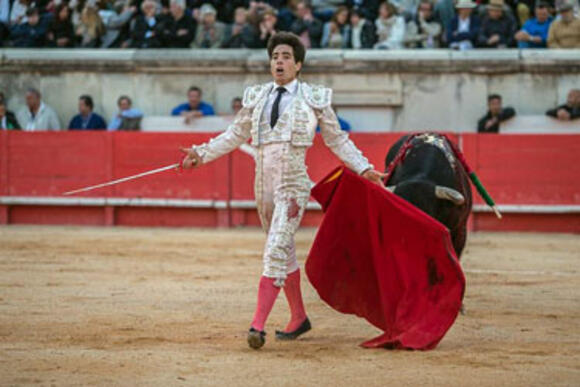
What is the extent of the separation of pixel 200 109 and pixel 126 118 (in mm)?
870

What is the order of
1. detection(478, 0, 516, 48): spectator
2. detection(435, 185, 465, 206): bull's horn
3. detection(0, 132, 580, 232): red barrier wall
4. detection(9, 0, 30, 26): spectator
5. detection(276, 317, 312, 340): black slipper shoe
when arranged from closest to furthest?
detection(276, 317, 312, 340): black slipper shoe
detection(435, 185, 465, 206): bull's horn
detection(0, 132, 580, 232): red barrier wall
detection(478, 0, 516, 48): spectator
detection(9, 0, 30, 26): spectator

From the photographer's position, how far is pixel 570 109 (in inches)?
488

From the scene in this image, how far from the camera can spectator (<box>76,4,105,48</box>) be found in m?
14.2

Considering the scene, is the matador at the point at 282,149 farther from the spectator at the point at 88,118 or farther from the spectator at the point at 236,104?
the spectator at the point at 88,118

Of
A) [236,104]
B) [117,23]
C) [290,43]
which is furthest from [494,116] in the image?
[290,43]

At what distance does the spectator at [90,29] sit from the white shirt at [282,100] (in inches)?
366

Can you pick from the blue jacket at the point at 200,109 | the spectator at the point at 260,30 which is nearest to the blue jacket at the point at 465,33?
the spectator at the point at 260,30

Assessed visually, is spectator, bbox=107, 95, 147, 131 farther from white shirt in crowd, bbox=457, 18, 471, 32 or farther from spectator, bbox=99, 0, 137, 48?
white shirt in crowd, bbox=457, 18, 471, 32

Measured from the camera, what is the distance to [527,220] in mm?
12000

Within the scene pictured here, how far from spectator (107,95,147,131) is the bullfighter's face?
315 inches

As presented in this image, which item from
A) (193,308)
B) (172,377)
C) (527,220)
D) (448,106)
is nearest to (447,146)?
(193,308)

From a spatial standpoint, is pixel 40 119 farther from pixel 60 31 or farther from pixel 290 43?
pixel 290 43

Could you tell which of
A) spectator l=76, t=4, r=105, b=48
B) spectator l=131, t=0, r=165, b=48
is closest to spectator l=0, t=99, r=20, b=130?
spectator l=76, t=4, r=105, b=48

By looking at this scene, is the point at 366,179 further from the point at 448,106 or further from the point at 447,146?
the point at 448,106
